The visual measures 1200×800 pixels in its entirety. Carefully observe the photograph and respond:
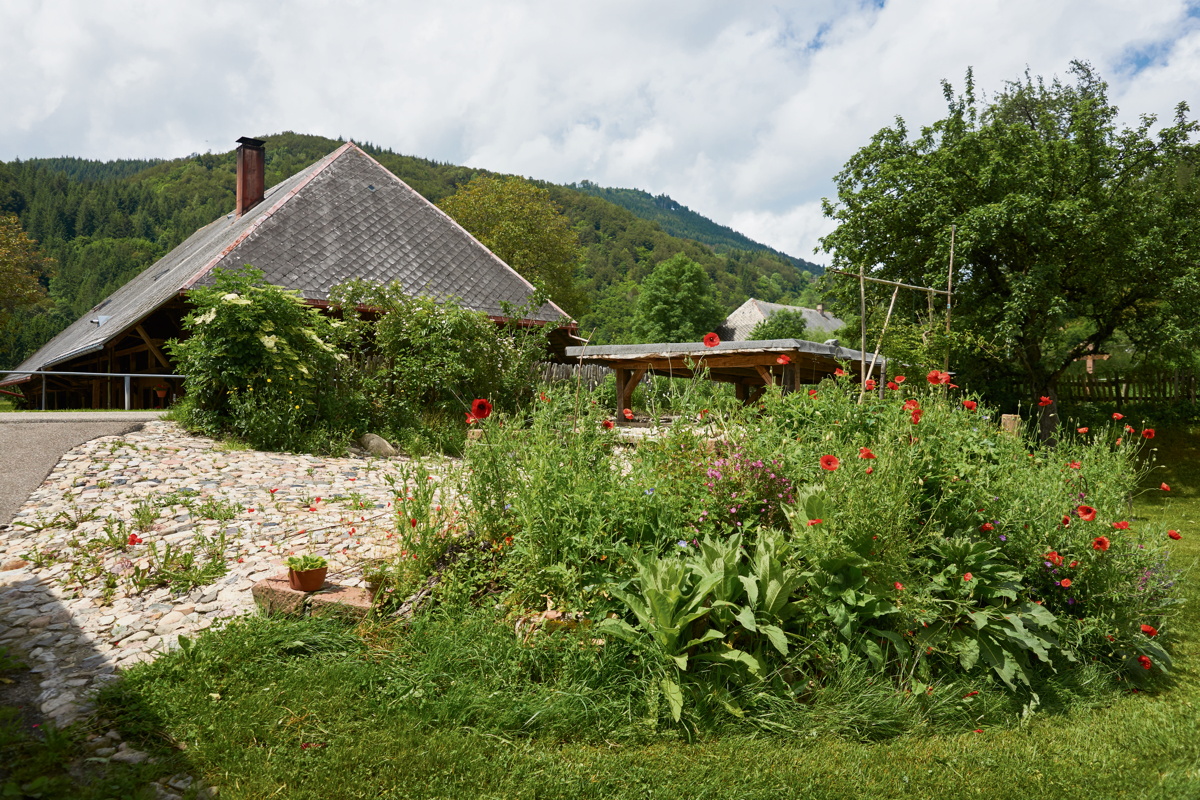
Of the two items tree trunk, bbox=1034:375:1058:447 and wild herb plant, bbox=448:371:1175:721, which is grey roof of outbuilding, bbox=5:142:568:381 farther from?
tree trunk, bbox=1034:375:1058:447

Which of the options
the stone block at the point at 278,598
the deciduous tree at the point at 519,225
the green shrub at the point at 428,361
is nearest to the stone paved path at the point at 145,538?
the stone block at the point at 278,598

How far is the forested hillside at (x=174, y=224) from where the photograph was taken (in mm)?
46250

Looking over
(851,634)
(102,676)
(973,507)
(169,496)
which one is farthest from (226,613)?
(973,507)

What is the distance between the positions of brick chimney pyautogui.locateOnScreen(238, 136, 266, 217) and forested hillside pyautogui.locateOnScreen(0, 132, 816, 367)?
72.8ft

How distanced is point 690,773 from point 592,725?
0.42m

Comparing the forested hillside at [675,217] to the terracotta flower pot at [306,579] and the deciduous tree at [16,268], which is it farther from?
the terracotta flower pot at [306,579]

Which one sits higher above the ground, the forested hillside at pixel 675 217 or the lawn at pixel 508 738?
the forested hillside at pixel 675 217

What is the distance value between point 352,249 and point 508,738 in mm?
11993

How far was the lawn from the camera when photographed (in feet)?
7.63

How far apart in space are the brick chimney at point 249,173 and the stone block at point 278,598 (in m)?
16.7

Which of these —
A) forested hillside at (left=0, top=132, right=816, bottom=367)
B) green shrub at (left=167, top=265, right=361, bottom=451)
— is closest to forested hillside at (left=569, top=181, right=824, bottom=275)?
forested hillside at (left=0, top=132, right=816, bottom=367)

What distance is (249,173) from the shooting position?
17.3m

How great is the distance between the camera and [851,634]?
113 inches

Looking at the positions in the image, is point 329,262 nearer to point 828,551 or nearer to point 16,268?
point 828,551
